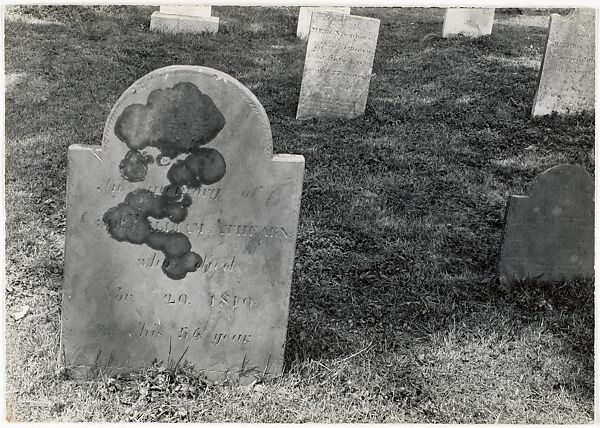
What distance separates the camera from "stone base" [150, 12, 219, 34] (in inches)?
477

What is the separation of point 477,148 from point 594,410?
454 centimetres

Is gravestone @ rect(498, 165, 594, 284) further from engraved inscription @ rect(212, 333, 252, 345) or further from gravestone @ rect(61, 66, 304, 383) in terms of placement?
engraved inscription @ rect(212, 333, 252, 345)

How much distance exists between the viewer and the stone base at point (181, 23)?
1212 cm

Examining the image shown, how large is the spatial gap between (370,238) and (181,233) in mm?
2587

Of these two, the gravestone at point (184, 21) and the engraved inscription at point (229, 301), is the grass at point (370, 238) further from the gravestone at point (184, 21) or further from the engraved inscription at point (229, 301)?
the engraved inscription at point (229, 301)

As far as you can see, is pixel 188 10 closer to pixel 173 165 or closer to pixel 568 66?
pixel 568 66

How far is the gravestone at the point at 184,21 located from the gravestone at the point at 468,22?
→ 4027 millimetres

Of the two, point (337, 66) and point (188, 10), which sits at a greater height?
point (188, 10)

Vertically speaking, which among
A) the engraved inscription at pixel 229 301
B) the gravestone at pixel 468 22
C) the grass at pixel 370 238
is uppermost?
the gravestone at pixel 468 22

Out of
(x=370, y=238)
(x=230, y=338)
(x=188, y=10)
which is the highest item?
(x=188, y=10)

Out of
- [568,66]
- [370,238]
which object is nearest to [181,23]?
[568,66]

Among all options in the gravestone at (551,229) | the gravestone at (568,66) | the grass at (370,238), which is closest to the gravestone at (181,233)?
the grass at (370,238)

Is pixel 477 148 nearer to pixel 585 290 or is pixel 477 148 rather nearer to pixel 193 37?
pixel 585 290

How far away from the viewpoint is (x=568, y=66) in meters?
8.95
